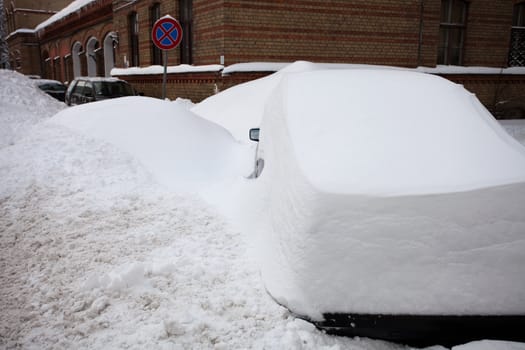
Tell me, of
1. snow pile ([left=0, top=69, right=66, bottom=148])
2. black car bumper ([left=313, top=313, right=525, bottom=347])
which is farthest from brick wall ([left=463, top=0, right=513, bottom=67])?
black car bumper ([left=313, top=313, right=525, bottom=347])

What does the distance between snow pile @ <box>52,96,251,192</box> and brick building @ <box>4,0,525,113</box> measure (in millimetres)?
6132

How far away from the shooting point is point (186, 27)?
523 inches

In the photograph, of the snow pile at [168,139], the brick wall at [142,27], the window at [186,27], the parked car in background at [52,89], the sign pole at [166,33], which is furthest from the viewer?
the parked car in background at [52,89]

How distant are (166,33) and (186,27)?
5.10m

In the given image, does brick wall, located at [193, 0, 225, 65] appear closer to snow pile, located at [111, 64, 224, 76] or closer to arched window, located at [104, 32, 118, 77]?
snow pile, located at [111, 64, 224, 76]

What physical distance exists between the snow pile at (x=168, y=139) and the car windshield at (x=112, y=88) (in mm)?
6988

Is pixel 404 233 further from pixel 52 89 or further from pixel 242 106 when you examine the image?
pixel 52 89

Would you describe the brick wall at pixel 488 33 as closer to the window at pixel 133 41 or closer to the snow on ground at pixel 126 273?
the window at pixel 133 41

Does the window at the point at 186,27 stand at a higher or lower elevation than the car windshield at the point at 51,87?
higher

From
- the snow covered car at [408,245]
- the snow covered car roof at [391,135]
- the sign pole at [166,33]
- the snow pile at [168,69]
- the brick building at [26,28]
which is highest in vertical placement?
the brick building at [26,28]

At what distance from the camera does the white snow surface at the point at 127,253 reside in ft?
6.90

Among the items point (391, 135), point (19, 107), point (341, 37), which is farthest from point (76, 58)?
point (391, 135)

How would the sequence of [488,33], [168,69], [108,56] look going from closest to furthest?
1. [168,69]
2. [488,33]
3. [108,56]

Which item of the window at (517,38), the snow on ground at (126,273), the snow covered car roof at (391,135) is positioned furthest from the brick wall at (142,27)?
the window at (517,38)
